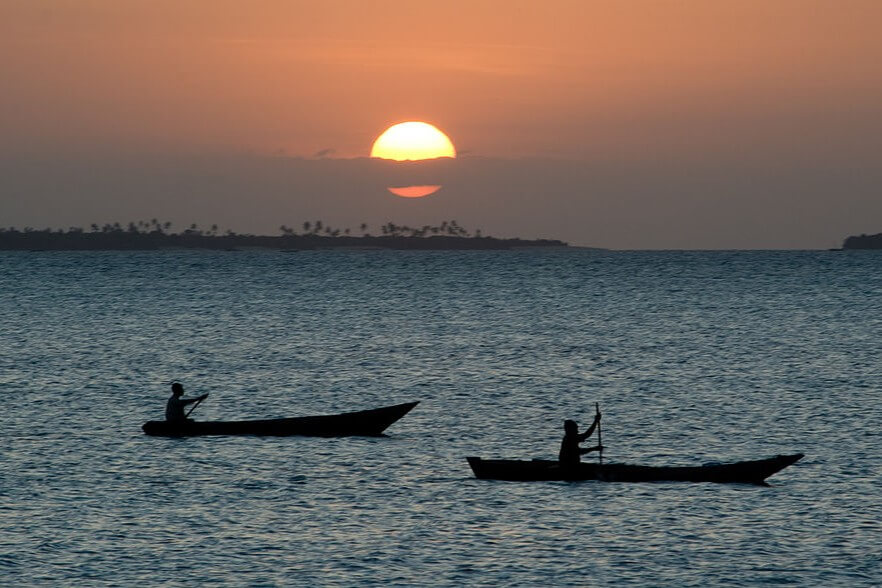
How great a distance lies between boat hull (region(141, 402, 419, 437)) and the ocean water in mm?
491

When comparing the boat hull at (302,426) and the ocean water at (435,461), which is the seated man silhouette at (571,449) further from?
the boat hull at (302,426)

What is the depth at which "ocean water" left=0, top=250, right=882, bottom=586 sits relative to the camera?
83.6ft

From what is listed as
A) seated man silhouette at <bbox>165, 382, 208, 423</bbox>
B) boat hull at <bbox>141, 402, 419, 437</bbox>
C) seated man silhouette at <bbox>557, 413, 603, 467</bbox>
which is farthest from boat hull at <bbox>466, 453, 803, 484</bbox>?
seated man silhouette at <bbox>165, 382, 208, 423</bbox>

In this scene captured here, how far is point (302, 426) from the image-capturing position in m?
41.0

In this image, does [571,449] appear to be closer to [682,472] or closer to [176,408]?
[682,472]

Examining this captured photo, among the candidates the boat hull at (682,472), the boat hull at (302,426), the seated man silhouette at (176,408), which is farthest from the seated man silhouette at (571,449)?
the seated man silhouette at (176,408)

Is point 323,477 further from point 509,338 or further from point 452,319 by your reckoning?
point 452,319

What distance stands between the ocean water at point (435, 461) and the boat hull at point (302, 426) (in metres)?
0.49

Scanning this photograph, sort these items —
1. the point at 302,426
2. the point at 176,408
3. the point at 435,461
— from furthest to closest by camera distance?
the point at 302,426
the point at 176,408
the point at 435,461

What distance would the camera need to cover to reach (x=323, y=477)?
3428 cm

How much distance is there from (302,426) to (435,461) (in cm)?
572

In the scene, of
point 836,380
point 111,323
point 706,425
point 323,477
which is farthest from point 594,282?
point 323,477

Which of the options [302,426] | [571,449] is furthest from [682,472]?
[302,426]

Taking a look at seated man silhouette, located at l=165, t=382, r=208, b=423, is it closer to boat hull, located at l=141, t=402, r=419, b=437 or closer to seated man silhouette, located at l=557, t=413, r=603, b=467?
boat hull, located at l=141, t=402, r=419, b=437
